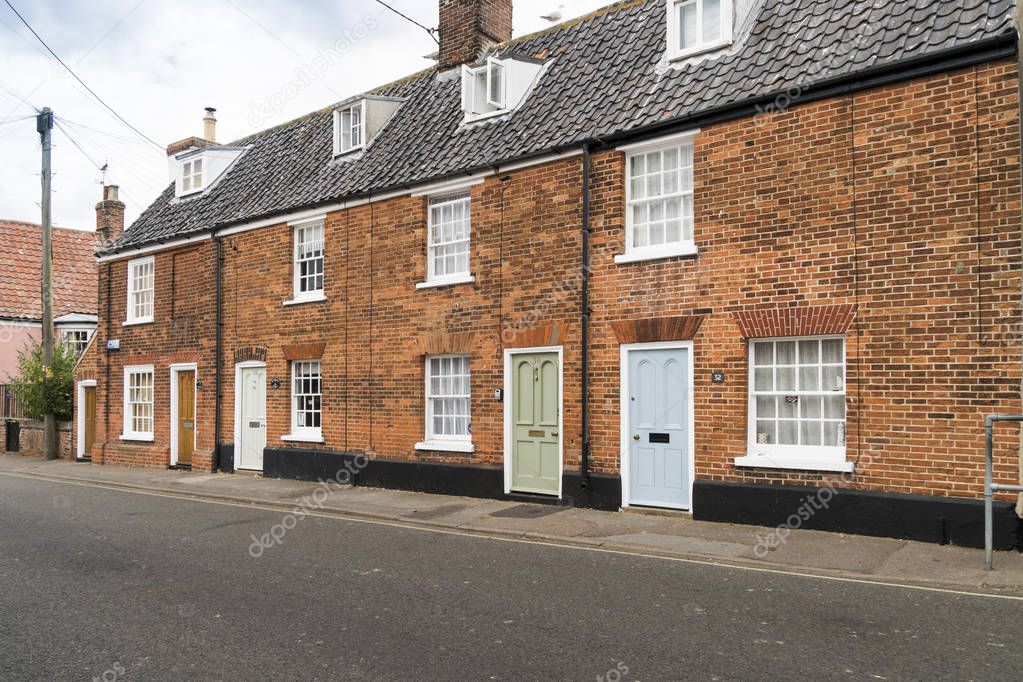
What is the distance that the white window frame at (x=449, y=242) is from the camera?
14805 millimetres

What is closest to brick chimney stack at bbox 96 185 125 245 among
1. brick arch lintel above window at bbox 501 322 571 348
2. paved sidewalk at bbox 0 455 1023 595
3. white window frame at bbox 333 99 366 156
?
white window frame at bbox 333 99 366 156

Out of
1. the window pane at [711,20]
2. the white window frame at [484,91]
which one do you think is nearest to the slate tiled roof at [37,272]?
the white window frame at [484,91]

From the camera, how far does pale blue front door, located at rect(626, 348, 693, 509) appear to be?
1198 centimetres

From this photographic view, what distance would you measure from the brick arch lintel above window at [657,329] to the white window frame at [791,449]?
0.86 m

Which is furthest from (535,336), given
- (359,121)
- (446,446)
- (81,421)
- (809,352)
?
(81,421)

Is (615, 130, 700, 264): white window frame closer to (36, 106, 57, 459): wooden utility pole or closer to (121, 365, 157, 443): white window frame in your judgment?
(121, 365, 157, 443): white window frame

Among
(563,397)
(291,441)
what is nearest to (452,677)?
(563,397)

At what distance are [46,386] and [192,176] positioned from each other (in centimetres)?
729

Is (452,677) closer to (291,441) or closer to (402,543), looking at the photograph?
(402,543)

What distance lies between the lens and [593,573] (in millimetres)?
8547

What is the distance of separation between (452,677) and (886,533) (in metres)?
6.59

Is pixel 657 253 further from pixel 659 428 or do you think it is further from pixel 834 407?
pixel 834 407

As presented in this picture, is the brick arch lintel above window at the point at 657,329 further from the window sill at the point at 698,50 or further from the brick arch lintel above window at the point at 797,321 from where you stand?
the window sill at the point at 698,50

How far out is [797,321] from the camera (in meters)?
10.8
